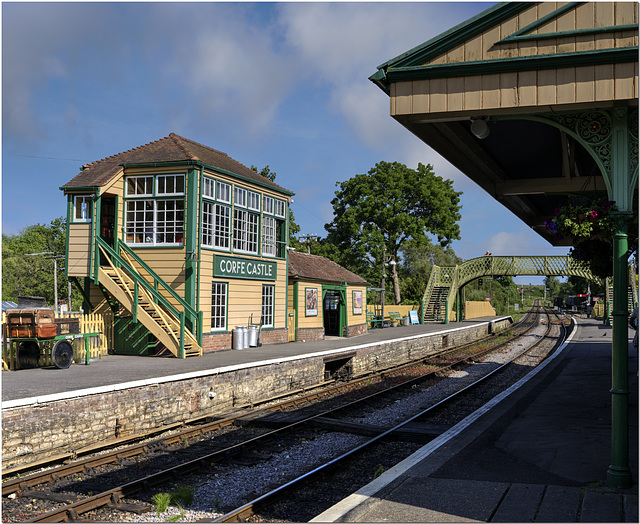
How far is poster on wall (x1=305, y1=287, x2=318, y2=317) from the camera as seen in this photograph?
2359 centimetres

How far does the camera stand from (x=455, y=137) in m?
7.67

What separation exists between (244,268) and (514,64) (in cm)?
1426

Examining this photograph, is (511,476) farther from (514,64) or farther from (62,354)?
(62,354)

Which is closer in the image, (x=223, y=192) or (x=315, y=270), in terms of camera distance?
(x=223, y=192)

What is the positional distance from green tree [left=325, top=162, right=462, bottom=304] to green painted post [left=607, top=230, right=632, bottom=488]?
1517 inches

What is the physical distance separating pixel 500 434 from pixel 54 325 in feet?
33.0

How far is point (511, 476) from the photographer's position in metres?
6.38

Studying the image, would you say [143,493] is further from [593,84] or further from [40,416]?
[593,84]

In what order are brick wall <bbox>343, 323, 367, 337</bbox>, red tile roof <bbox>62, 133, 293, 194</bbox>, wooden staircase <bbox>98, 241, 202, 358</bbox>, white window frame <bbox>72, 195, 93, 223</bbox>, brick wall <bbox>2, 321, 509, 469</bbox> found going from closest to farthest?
brick wall <bbox>2, 321, 509, 469</bbox> → wooden staircase <bbox>98, 241, 202, 358</bbox> → white window frame <bbox>72, 195, 93, 223</bbox> → red tile roof <bbox>62, 133, 293, 194</bbox> → brick wall <bbox>343, 323, 367, 337</bbox>

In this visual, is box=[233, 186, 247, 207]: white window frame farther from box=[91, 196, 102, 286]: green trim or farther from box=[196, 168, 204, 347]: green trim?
box=[91, 196, 102, 286]: green trim

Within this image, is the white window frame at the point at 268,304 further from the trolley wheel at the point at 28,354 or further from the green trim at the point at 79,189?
the trolley wheel at the point at 28,354

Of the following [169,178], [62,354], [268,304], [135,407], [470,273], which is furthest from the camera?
[470,273]

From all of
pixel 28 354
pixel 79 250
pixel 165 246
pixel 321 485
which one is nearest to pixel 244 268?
pixel 165 246

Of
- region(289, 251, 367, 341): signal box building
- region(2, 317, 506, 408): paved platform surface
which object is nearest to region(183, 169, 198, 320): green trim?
region(2, 317, 506, 408): paved platform surface
